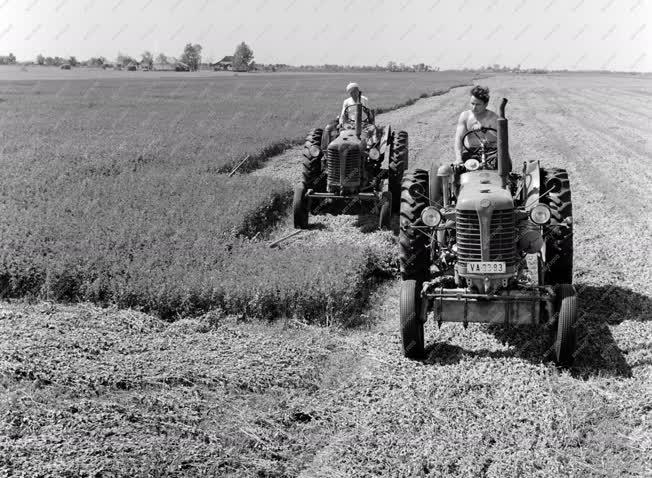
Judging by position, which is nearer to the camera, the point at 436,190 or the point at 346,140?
the point at 436,190

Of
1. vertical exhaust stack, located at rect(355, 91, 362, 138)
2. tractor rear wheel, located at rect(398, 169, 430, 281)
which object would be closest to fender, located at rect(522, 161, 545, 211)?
tractor rear wheel, located at rect(398, 169, 430, 281)

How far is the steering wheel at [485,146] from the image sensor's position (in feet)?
23.3

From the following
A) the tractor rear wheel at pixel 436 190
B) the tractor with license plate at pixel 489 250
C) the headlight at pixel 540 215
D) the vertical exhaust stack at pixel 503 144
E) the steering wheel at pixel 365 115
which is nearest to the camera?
the tractor with license plate at pixel 489 250

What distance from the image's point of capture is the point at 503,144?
6004mm

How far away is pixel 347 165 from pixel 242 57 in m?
111

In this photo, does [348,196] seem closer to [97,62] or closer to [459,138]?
[459,138]

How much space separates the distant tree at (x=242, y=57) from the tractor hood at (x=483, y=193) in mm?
114269

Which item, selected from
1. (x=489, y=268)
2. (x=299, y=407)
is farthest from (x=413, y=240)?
(x=299, y=407)

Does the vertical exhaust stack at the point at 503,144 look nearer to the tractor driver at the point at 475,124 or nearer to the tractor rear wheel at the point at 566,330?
the tractor driver at the point at 475,124

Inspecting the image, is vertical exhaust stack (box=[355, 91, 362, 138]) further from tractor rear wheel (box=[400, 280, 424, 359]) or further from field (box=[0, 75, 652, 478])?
tractor rear wheel (box=[400, 280, 424, 359])

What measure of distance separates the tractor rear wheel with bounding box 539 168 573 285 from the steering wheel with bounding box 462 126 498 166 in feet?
2.25

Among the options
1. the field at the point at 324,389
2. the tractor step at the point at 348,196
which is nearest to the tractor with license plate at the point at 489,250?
the field at the point at 324,389

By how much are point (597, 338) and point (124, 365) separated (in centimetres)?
413

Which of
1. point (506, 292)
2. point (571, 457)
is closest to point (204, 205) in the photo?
point (506, 292)
